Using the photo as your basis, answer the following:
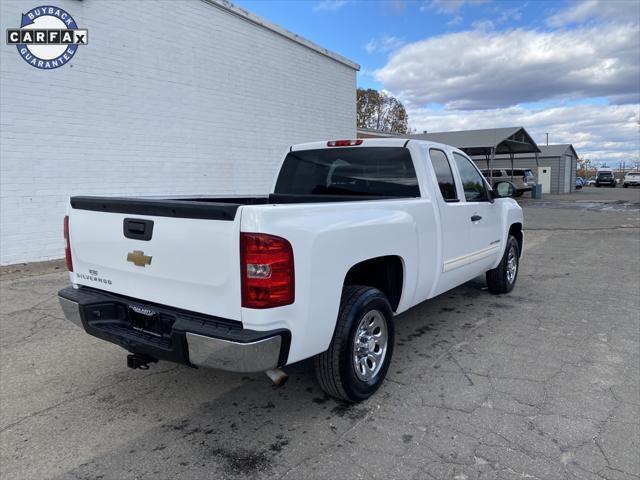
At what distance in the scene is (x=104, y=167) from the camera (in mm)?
9430

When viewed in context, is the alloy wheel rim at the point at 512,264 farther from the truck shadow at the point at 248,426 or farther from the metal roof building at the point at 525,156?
the metal roof building at the point at 525,156

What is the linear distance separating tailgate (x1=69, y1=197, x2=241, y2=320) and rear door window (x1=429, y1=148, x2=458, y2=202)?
2543mm

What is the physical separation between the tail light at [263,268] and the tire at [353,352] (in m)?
0.72

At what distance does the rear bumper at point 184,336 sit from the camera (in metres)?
2.53

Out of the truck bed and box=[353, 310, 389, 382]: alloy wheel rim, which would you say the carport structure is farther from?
the truck bed

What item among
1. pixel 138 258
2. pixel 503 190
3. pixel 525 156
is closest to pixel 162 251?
pixel 138 258

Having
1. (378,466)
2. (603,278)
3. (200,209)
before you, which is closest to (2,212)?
(200,209)

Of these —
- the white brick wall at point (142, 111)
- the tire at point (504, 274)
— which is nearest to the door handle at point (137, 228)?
the tire at point (504, 274)

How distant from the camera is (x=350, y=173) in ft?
15.0

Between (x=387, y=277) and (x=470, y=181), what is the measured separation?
6.82 ft

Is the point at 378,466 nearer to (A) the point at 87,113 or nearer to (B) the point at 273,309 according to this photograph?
(B) the point at 273,309

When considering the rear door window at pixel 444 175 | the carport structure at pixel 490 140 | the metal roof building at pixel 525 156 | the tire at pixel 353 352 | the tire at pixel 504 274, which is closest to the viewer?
the tire at pixel 353 352

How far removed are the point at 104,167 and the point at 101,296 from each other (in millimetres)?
6998

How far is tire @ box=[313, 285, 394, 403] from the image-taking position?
10.3 feet
